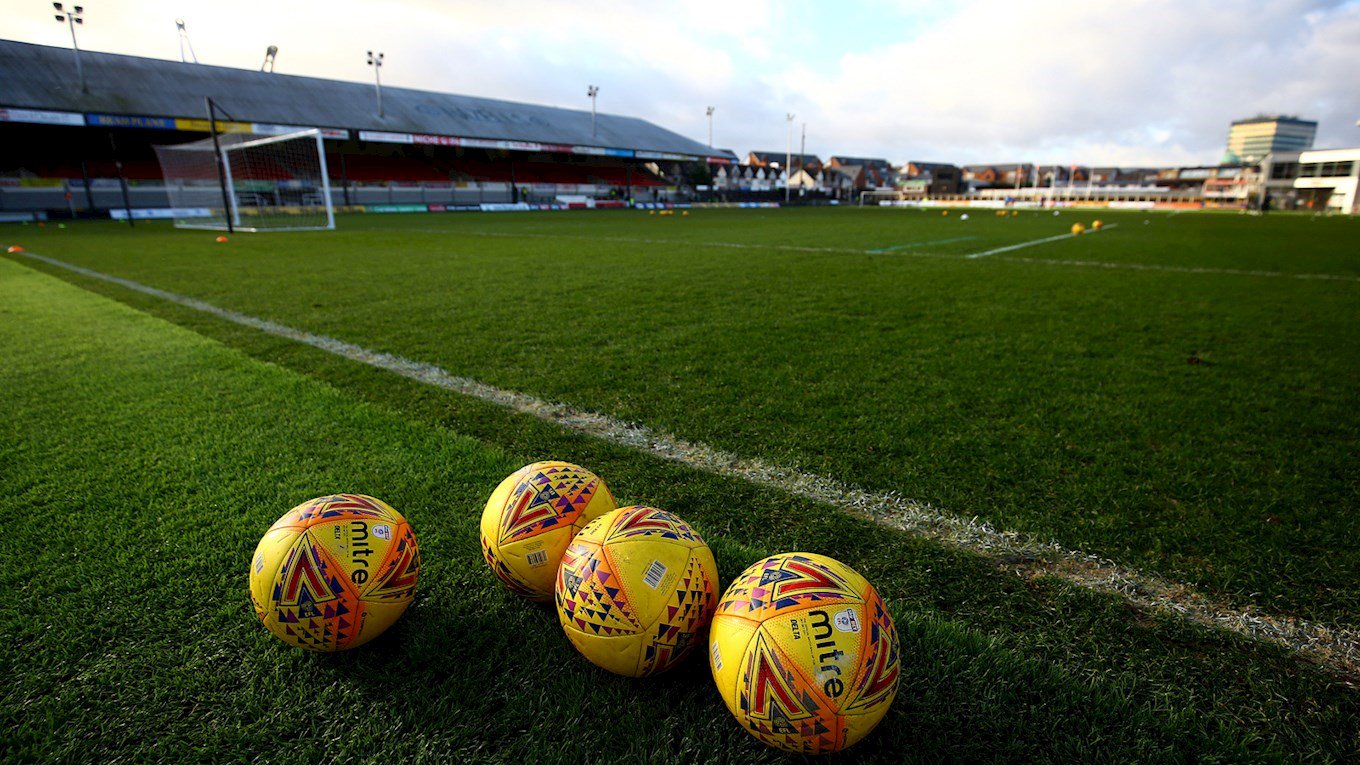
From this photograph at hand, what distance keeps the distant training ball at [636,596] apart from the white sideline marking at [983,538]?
1080 mm

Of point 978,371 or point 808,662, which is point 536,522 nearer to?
point 808,662

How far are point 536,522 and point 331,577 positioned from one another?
1.93 ft

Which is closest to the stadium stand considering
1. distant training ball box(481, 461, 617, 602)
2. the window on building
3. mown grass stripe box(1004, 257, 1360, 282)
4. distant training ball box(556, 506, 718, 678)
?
mown grass stripe box(1004, 257, 1360, 282)

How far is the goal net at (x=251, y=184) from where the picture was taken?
22.0 metres

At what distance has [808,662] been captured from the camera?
1485 millimetres

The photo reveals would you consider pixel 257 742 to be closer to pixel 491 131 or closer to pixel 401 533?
pixel 401 533

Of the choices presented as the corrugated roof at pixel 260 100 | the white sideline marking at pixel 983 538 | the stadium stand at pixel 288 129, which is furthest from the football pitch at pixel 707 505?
the corrugated roof at pixel 260 100

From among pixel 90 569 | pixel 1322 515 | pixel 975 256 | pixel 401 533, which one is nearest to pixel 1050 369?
pixel 1322 515

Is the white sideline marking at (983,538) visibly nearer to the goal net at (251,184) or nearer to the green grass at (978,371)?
the green grass at (978,371)

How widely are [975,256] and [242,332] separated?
11.7m

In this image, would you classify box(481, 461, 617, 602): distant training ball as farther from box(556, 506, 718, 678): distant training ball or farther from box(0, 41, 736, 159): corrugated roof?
box(0, 41, 736, 159): corrugated roof

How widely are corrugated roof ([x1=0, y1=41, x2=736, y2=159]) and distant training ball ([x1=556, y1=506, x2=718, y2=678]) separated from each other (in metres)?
35.2

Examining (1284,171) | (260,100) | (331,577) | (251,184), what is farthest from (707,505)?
(1284,171)

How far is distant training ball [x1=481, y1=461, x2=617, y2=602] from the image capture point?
2029 mm
